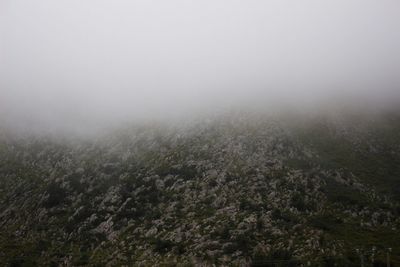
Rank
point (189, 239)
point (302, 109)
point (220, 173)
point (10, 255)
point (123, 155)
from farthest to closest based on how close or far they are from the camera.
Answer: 1. point (302, 109)
2. point (123, 155)
3. point (220, 173)
4. point (10, 255)
5. point (189, 239)

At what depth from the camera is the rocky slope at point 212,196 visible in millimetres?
102625

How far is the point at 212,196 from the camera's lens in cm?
12200

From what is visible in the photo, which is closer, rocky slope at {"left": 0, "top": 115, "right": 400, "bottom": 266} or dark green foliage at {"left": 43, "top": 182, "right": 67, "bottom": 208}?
rocky slope at {"left": 0, "top": 115, "right": 400, "bottom": 266}

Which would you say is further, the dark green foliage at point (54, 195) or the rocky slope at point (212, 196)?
the dark green foliage at point (54, 195)

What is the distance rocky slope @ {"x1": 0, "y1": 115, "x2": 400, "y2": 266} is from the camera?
103 metres

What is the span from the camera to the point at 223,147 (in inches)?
5595

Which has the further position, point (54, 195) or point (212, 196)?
point (54, 195)

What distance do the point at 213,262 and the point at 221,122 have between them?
70165 millimetres

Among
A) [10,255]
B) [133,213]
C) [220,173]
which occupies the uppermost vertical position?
[220,173]

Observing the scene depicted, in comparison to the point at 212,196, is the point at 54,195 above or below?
below

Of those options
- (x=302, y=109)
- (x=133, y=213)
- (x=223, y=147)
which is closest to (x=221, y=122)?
(x=223, y=147)

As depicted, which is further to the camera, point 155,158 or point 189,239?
point 155,158

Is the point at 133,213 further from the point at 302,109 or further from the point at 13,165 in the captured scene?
the point at 302,109

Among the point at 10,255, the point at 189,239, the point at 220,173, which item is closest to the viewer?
the point at 189,239
